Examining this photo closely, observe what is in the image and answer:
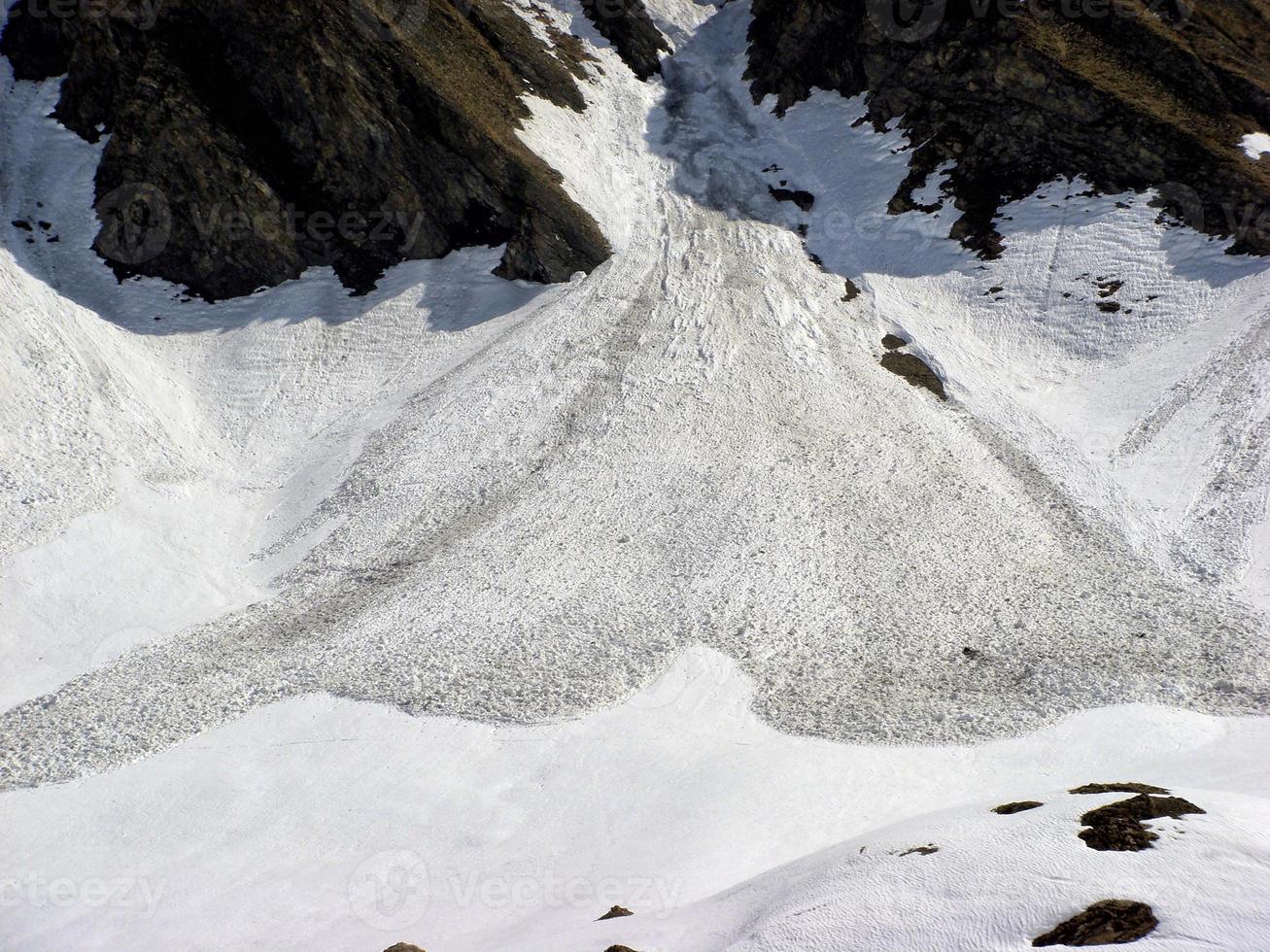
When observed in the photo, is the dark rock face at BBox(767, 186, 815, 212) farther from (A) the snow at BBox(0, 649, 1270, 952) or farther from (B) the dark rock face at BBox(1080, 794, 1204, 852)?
(B) the dark rock face at BBox(1080, 794, 1204, 852)

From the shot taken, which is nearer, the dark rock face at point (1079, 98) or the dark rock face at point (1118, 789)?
the dark rock face at point (1118, 789)

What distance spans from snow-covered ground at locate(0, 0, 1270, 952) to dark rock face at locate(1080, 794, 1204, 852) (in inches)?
17.7

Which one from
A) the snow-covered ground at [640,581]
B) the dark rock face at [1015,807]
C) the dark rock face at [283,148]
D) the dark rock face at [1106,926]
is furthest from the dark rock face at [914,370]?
the dark rock face at [1106,926]

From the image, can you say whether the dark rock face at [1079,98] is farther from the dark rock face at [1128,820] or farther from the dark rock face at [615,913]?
the dark rock face at [615,913]

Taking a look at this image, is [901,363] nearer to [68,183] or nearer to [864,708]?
[864,708]

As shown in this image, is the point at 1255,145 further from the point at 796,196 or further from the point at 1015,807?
the point at 1015,807

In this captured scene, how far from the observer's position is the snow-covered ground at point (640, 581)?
57.6 feet

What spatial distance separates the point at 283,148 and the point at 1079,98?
42.6m

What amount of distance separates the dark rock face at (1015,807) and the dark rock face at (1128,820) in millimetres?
1897

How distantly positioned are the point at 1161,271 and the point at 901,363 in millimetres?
13585

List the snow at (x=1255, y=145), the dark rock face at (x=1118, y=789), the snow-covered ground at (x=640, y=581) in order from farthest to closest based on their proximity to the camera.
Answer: the snow at (x=1255, y=145)
the snow-covered ground at (x=640, y=581)
the dark rock face at (x=1118, y=789)

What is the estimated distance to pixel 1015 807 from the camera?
1625 centimetres

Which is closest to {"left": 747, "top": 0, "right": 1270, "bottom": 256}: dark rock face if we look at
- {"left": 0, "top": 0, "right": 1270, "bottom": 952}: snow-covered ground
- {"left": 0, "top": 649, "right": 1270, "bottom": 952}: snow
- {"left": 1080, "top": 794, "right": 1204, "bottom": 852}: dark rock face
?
{"left": 0, "top": 0, "right": 1270, "bottom": 952}: snow-covered ground

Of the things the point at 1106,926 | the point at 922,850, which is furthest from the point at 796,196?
the point at 1106,926
